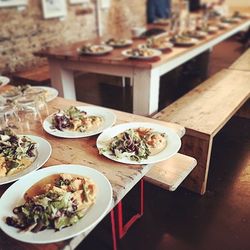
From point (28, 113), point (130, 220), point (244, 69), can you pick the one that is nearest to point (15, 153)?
point (28, 113)

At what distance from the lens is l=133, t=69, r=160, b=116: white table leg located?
2.30 metres

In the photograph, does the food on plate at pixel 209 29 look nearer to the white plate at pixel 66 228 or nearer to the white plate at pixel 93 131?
the white plate at pixel 93 131

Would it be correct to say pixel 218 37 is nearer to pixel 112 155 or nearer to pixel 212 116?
pixel 212 116

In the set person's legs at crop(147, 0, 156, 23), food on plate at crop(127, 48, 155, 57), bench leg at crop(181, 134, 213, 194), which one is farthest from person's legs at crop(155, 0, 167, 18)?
bench leg at crop(181, 134, 213, 194)

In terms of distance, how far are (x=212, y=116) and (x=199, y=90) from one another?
668 millimetres

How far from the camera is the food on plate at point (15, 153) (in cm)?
110

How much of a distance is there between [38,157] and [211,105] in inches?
63.9

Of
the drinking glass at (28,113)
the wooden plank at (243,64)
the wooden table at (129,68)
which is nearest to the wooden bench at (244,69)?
the wooden plank at (243,64)

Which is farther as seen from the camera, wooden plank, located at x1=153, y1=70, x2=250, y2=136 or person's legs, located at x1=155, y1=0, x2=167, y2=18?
person's legs, located at x1=155, y1=0, x2=167, y2=18

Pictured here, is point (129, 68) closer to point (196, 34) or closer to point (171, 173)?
point (171, 173)

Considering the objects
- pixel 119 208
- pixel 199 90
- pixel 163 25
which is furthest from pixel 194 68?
pixel 119 208

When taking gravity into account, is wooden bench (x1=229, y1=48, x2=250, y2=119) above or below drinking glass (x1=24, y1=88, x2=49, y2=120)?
below

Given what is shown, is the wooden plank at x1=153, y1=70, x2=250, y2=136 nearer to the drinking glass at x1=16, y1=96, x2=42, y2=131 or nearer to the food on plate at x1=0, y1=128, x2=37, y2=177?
the drinking glass at x1=16, y1=96, x2=42, y2=131

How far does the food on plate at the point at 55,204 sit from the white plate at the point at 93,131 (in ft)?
1.16
